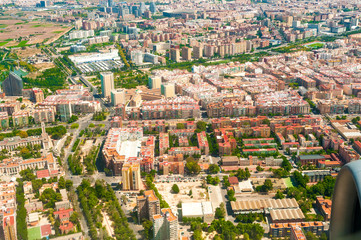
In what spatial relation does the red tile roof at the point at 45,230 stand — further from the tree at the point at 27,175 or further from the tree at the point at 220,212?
the tree at the point at 220,212

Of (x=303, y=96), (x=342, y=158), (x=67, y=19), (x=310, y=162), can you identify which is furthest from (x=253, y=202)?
(x=67, y=19)

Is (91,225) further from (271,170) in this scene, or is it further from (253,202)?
(271,170)

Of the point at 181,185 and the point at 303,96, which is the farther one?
the point at 303,96

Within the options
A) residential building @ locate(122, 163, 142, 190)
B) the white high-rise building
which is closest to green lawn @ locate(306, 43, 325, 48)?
the white high-rise building

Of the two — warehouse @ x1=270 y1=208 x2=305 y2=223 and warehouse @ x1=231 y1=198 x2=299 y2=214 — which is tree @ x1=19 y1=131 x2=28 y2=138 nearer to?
warehouse @ x1=231 y1=198 x2=299 y2=214

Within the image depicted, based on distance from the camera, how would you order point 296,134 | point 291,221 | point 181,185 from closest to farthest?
point 291,221
point 181,185
point 296,134

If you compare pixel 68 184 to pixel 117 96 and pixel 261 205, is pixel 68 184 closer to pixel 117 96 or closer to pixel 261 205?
pixel 261 205

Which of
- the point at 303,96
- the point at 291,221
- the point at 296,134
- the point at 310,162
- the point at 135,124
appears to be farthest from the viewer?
the point at 303,96

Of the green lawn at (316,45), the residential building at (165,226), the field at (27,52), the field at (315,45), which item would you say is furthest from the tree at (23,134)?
the green lawn at (316,45)
